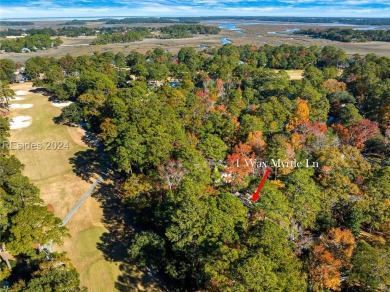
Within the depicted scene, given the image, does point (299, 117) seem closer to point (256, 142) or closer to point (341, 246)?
point (256, 142)

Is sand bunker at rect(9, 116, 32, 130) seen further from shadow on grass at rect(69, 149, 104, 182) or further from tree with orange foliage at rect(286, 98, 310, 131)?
tree with orange foliage at rect(286, 98, 310, 131)

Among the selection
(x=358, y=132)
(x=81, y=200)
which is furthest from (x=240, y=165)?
(x=358, y=132)

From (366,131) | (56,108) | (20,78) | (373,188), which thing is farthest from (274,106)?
(20,78)

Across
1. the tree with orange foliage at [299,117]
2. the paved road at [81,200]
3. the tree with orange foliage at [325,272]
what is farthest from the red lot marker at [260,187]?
the paved road at [81,200]

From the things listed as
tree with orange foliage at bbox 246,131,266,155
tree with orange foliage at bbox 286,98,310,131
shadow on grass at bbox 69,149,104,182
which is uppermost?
tree with orange foliage at bbox 286,98,310,131

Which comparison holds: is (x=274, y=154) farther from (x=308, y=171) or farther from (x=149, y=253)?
(x=149, y=253)

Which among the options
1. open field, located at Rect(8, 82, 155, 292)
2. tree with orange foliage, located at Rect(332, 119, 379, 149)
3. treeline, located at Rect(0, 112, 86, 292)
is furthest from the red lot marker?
treeline, located at Rect(0, 112, 86, 292)

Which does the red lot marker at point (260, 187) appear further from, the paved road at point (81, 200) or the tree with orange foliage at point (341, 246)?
the paved road at point (81, 200)
